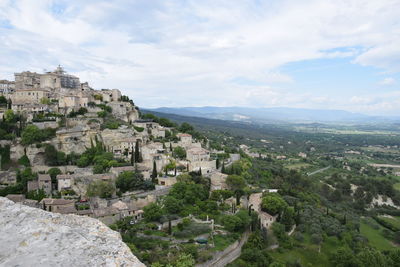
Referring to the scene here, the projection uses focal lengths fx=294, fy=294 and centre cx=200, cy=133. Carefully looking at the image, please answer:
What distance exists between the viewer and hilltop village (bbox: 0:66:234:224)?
111 feet

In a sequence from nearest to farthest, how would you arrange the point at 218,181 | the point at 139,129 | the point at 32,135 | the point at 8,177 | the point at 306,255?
the point at 306,255, the point at 8,177, the point at 32,135, the point at 218,181, the point at 139,129

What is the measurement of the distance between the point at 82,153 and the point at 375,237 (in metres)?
43.2

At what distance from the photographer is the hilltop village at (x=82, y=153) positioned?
33812 millimetres

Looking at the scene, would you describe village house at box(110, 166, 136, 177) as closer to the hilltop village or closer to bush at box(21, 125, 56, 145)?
the hilltop village

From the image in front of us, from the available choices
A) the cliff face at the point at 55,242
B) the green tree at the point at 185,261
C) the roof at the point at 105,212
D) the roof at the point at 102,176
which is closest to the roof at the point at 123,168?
the roof at the point at 102,176

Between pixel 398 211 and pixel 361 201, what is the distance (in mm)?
6399

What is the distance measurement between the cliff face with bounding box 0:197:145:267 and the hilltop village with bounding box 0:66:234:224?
2538cm

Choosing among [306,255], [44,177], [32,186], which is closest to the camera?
[306,255]

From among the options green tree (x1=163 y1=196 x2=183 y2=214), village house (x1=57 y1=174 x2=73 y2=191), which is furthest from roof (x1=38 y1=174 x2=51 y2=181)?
green tree (x1=163 y1=196 x2=183 y2=214)

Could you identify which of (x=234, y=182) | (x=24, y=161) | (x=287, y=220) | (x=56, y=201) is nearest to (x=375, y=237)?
(x=287, y=220)

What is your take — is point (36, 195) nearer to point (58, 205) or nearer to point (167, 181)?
point (58, 205)

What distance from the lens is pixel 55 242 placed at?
426cm

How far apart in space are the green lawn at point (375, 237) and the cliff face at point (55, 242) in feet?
142

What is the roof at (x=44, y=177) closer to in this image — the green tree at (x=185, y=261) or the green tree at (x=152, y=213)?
the green tree at (x=152, y=213)
